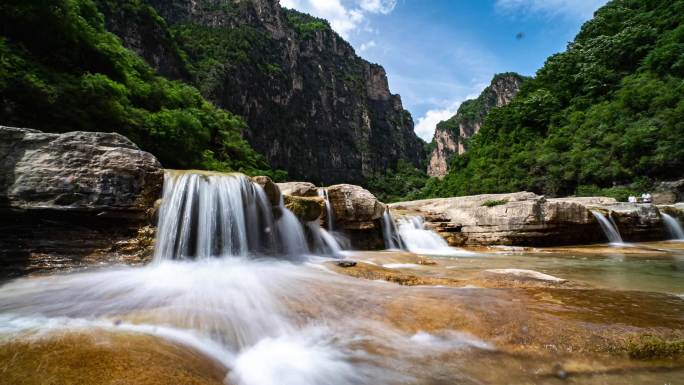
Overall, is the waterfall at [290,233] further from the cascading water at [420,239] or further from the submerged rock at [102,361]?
the submerged rock at [102,361]

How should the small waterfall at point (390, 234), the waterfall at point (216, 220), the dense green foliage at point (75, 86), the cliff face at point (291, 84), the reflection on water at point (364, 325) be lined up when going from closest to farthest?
the reflection on water at point (364, 325) → the waterfall at point (216, 220) → the dense green foliage at point (75, 86) → the small waterfall at point (390, 234) → the cliff face at point (291, 84)

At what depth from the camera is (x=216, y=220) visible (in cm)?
680

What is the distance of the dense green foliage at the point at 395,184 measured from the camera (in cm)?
8925

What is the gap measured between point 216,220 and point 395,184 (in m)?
89.9

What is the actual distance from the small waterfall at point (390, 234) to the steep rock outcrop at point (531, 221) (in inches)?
64.7

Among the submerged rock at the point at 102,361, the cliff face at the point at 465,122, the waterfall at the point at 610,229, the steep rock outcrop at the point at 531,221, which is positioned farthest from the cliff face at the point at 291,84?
the waterfall at the point at 610,229

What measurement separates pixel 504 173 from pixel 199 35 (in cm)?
6256

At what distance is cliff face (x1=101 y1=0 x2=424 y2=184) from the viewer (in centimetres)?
5853

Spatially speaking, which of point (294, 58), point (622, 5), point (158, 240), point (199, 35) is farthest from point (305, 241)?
point (294, 58)

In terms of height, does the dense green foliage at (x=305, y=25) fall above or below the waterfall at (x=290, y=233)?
above

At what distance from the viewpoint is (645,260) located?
815cm

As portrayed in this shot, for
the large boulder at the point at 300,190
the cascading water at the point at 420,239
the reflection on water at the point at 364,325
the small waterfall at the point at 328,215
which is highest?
the large boulder at the point at 300,190

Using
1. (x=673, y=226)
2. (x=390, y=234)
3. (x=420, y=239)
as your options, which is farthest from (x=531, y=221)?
(x=673, y=226)

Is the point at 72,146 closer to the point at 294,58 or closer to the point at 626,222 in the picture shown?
the point at 626,222
